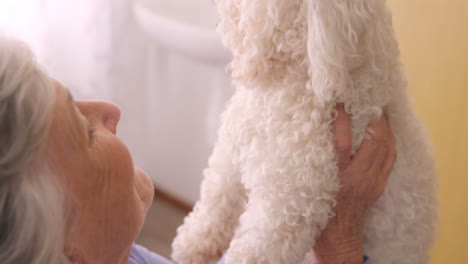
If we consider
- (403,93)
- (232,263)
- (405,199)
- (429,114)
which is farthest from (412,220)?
(429,114)

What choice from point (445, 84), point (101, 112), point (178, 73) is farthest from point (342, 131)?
point (178, 73)

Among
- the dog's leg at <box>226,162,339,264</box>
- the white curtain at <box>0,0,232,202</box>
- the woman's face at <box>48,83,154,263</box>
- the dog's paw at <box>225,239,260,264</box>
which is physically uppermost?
the woman's face at <box>48,83,154,263</box>

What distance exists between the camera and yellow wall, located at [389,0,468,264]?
1499mm

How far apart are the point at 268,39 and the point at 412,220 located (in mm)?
472

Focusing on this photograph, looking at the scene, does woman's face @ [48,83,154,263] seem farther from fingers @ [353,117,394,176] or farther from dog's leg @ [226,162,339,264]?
fingers @ [353,117,394,176]

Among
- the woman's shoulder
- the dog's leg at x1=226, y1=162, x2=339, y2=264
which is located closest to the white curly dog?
the dog's leg at x1=226, y1=162, x2=339, y2=264

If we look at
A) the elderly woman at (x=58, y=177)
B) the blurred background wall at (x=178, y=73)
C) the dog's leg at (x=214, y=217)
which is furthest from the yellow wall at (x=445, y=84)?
the elderly woman at (x=58, y=177)

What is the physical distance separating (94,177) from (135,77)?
1.74m

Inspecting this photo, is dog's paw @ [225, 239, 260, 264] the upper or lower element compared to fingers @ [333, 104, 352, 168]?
lower

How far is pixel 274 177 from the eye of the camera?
39.0 inches

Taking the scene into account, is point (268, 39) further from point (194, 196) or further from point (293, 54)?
point (194, 196)

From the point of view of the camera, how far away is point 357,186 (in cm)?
104

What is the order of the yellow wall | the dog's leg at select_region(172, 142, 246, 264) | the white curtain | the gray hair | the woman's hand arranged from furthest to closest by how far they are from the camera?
the white curtain, the yellow wall, the dog's leg at select_region(172, 142, 246, 264), the woman's hand, the gray hair

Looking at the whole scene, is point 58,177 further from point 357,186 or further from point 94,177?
point 357,186
